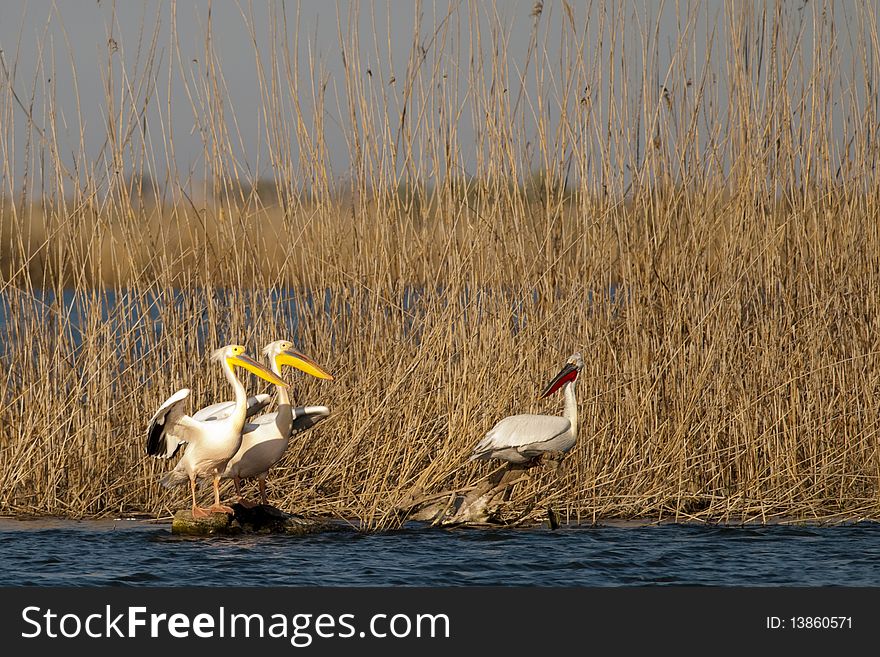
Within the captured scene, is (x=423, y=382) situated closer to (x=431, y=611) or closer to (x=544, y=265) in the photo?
(x=544, y=265)

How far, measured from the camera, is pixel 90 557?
5664 mm

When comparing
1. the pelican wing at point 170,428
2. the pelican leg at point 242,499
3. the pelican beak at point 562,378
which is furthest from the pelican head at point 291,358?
the pelican beak at point 562,378

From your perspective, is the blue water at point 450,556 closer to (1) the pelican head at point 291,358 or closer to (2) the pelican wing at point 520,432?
(2) the pelican wing at point 520,432

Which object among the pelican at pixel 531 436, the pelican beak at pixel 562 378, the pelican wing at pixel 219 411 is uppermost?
the pelican beak at pixel 562 378

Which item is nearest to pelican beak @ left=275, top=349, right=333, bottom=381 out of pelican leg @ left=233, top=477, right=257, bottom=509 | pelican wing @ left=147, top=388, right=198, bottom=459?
pelican wing @ left=147, top=388, right=198, bottom=459

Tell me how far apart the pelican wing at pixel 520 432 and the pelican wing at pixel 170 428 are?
49.7 inches

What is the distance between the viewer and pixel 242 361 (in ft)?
20.2

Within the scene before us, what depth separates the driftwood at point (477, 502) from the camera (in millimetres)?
6270

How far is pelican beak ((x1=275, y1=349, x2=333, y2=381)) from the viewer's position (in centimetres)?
622

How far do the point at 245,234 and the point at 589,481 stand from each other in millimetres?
2051

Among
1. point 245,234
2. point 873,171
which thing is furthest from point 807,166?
point 245,234

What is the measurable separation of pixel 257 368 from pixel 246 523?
0.69m

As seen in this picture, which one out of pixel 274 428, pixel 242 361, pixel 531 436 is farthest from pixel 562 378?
pixel 242 361

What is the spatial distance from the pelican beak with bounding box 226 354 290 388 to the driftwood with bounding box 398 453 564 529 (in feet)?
2.59
